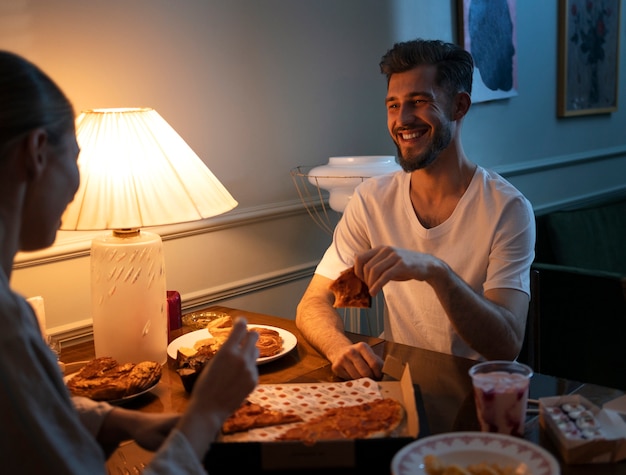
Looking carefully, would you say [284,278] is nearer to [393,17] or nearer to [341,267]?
[341,267]

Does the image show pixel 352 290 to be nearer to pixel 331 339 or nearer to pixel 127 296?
pixel 331 339

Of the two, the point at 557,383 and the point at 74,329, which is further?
the point at 74,329

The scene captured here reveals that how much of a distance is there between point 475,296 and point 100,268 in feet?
2.98

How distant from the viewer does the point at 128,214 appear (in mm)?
1729

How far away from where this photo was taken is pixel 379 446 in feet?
3.84

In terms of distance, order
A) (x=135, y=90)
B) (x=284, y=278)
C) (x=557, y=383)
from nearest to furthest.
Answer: (x=557, y=383)
(x=135, y=90)
(x=284, y=278)

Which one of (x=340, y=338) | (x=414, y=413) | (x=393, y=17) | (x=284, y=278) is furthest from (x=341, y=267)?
(x=393, y=17)

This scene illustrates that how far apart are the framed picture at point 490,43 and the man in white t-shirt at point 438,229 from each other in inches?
54.1

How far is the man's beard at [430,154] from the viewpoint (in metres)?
2.15

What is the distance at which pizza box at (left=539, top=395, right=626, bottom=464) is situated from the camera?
3.84 ft

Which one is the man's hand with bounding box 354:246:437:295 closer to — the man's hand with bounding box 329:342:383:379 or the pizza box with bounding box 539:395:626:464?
the man's hand with bounding box 329:342:383:379

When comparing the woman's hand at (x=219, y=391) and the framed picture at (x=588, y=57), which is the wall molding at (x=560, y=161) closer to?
the framed picture at (x=588, y=57)

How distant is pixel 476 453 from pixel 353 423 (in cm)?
22

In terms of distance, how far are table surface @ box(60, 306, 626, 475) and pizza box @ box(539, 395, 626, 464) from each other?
0.01m
